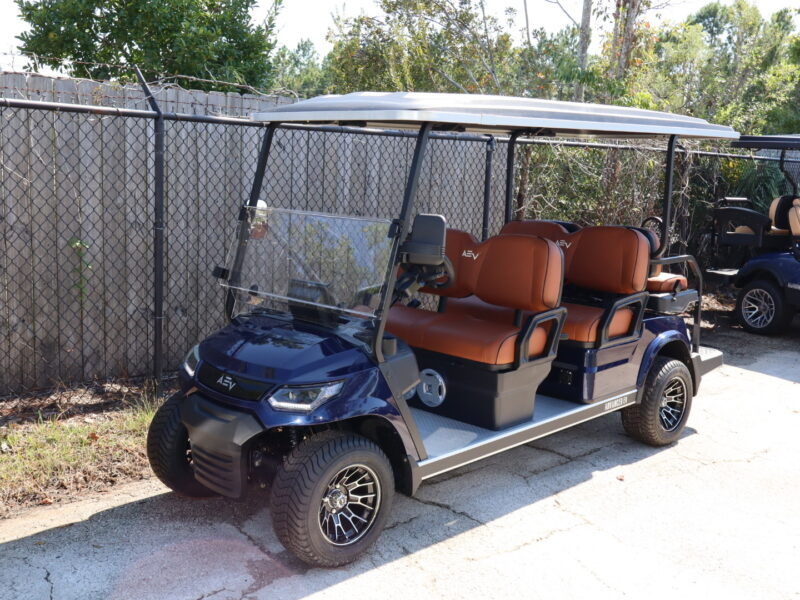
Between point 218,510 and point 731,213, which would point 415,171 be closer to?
point 218,510

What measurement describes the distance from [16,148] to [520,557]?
407 cm

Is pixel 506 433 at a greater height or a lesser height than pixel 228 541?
greater

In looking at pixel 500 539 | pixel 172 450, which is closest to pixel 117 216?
pixel 172 450

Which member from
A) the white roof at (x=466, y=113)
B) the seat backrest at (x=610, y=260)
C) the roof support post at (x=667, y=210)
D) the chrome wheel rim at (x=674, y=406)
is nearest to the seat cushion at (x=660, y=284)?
the roof support post at (x=667, y=210)

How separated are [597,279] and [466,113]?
5.71ft

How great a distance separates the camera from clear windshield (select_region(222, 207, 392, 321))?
349 cm

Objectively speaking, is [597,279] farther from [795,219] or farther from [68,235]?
[795,219]

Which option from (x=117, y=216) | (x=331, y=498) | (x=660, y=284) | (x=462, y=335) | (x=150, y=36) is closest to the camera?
(x=331, y=498)

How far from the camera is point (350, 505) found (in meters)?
3.42

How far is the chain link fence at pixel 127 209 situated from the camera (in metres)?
5.15

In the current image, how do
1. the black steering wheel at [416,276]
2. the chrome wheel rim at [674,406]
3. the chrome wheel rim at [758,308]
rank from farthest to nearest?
the chrome wheel rim at [758,308], the chrome wheel rim at [674,406], the black steering wheel at [416,276]

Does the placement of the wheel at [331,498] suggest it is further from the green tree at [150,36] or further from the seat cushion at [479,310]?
the green tree at [150,36]

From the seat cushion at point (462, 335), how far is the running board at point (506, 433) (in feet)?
1.17

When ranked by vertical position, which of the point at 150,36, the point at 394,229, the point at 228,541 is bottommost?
the point at 228,541
